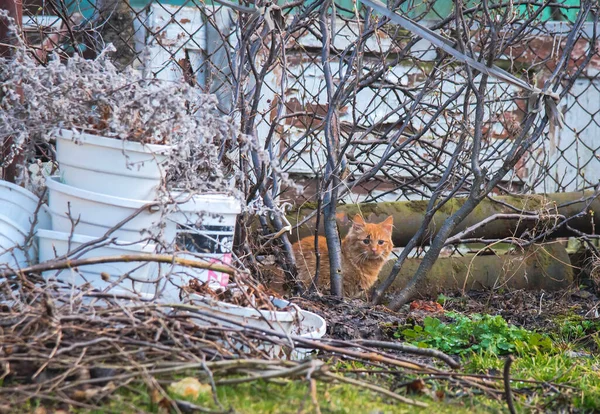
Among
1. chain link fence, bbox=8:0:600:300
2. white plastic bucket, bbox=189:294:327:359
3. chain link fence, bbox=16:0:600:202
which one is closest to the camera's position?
white plastic bucket, bbox=189:294:327:359

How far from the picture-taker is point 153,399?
1.96 metres

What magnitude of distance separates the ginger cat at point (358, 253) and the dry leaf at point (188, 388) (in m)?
2.51

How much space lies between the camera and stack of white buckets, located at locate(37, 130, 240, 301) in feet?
8.36

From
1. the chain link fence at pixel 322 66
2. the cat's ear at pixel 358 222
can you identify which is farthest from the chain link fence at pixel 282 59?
the cat's ear at pixel 358 222

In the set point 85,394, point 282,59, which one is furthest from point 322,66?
point 85,394

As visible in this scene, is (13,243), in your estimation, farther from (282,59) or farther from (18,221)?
(282,59)

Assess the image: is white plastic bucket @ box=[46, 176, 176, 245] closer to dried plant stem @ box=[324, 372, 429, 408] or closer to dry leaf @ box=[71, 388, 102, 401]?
dry leaf @ box=[71, 388, 102, 401]

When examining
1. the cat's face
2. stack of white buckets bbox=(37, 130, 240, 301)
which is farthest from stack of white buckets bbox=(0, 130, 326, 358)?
the cat's face

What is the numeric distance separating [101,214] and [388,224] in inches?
97.3

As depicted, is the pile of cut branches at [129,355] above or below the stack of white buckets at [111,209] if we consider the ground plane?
below

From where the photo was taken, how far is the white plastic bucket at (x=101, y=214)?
256 cm

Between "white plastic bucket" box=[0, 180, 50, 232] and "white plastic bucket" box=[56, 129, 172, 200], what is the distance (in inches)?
9.7

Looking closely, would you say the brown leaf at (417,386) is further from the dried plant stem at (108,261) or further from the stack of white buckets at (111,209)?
the stack of white buckets at (111,209)

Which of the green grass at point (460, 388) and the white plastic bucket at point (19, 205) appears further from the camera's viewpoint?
the white plastic bucket at point (19, 205)
